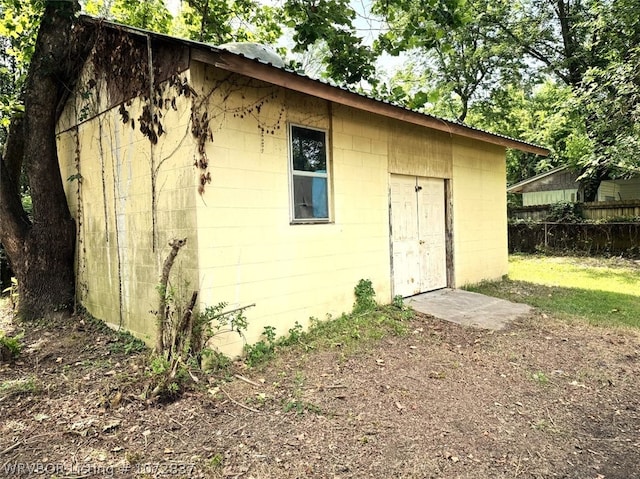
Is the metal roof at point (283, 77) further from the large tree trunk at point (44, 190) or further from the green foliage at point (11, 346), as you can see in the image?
the green foliage at point (11, 346)

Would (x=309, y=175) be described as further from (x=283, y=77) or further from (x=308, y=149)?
(x=283, y=77)

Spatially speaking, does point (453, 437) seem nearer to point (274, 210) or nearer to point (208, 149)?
point (274, 210)

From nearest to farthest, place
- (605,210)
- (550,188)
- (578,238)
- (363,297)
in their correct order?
(363,297), (578,238), (605,210), (550,188)

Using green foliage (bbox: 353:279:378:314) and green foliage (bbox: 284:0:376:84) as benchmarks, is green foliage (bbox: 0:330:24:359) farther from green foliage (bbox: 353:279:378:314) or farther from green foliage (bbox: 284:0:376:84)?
green foliage (bbox: 284:0:376:84)

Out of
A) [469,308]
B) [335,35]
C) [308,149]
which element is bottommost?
[469,308]

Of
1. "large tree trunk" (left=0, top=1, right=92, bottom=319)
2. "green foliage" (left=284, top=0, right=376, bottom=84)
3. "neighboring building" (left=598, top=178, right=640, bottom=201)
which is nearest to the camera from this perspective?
"large tree trunk" (left=0, top=1, right=92, bottom=319)

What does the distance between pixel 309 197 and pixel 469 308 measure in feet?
11.2

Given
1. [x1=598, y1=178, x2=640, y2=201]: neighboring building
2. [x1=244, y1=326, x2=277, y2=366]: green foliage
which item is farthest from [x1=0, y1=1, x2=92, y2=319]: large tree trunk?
[x1=598, y1=178, x2=640, y2=201]: neighboring building

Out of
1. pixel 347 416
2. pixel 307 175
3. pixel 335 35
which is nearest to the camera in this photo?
pixel 347 416

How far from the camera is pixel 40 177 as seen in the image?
618cm

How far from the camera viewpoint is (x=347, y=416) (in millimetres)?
3373

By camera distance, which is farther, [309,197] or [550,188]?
[550,188]

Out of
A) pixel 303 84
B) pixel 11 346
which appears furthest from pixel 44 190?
pixel 303 84

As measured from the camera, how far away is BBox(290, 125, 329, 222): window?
17.6 ft
